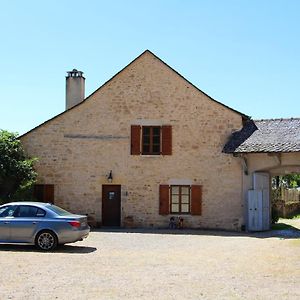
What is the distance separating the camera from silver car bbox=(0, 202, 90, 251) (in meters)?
13.5

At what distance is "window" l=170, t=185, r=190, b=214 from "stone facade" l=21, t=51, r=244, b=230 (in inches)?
12.8

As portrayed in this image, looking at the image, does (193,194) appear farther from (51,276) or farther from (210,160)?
(51,276)

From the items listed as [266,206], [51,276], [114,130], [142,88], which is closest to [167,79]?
[142,88]

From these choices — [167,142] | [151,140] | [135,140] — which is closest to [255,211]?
[167,142]

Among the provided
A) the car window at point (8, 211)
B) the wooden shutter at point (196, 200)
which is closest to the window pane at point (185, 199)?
the wooden shutter at point (196, 200)

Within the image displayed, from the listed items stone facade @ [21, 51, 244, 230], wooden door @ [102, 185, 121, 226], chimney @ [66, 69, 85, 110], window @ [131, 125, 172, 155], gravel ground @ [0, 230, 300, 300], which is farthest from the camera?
chimney @ [66, 69, 85, 110]

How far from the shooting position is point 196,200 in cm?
2089

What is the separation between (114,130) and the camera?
21656mm

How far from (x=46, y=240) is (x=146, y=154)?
28.4ft

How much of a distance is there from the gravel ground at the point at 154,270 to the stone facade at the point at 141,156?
4680mm

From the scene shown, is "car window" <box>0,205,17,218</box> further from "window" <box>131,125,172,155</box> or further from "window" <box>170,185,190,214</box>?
"window" <box>170,185,190,214</box>

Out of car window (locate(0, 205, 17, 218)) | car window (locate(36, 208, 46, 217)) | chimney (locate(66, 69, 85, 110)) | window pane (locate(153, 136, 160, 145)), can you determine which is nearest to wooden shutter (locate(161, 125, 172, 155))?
window pane (locate(153, 136, 160, 145))

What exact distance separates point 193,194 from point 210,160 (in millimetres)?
1571

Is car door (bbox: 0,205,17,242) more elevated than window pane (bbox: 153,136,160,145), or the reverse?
window pane (bbox: 153,136,160,145)
